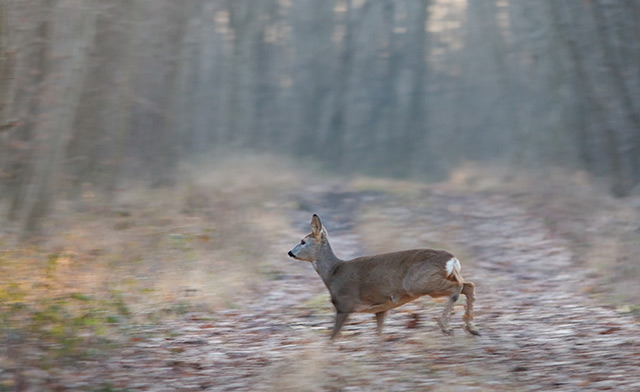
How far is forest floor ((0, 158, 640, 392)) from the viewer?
6688 mm

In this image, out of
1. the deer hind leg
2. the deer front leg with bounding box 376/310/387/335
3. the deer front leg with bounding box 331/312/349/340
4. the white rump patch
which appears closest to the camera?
the white rump patch

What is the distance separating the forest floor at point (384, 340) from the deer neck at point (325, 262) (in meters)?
0.60

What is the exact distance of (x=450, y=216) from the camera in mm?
17266

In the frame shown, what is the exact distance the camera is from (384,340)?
8398mm

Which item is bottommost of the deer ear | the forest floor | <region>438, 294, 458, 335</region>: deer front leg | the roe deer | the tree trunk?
the forest floor

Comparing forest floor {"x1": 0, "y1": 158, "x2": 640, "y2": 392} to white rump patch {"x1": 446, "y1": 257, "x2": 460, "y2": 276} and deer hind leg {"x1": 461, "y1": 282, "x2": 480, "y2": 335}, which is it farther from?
white rump patch {"x1": 446, "y1": 257, "x2": 460, "y2": 276}

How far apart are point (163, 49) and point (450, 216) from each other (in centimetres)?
674

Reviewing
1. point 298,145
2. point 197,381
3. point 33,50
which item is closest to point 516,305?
point 197,381

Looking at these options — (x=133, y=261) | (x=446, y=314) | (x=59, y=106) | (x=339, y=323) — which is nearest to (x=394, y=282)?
(x=446, y=314)

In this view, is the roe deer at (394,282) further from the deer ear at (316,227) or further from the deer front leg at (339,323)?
the deer ear at (316,227)

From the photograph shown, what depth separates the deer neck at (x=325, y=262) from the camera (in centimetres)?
871

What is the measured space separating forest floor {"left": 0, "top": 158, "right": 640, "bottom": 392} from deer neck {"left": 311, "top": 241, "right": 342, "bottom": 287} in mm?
604

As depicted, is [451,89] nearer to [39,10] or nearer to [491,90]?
[491,90]

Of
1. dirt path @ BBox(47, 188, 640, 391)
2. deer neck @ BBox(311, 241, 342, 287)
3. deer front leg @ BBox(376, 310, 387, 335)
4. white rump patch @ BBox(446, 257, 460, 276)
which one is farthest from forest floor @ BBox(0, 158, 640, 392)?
white rump patch @ BBox(446, 257, 460, 276)
